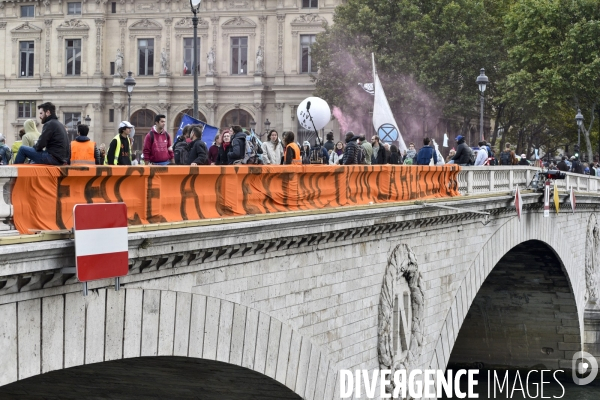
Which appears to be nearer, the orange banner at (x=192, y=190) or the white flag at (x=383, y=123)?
the orange banner at (x=192, y=190)

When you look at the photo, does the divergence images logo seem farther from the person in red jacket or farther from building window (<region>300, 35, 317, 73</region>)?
building window (<region>300, 35, 317, 73</region>)

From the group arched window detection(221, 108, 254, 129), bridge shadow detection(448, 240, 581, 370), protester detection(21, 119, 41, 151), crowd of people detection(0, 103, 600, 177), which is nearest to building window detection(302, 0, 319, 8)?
arched window detection(221, 108, 254, 129)

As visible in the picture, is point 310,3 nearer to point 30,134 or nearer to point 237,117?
point 237,117

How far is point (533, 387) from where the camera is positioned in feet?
136

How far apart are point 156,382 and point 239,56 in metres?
69.4

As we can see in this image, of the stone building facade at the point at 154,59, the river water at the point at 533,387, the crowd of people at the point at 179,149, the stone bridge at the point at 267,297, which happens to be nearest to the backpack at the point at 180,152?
the crowd of people at the point at 179,149

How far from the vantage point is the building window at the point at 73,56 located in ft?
280

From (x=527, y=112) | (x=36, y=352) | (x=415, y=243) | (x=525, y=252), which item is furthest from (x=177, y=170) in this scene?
(x=527, y=112)

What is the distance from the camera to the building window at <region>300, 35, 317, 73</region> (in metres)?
81.9

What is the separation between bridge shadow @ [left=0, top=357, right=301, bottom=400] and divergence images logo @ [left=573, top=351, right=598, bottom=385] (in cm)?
2939

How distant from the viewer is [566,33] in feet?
212

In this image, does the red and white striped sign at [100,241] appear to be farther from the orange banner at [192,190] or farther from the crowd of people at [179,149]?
the crowd of people at [179,149]

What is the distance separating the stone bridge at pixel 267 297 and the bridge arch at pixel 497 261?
84 millimetres

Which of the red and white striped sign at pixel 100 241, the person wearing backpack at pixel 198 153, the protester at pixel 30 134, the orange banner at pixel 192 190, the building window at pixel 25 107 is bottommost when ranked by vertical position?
the red and white striped sign at pixel 100 241
